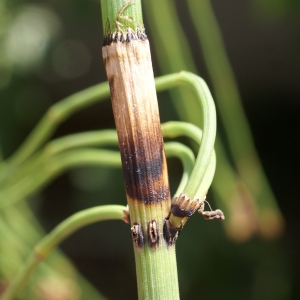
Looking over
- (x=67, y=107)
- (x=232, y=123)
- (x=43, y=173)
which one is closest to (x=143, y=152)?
(x=67, y=107)

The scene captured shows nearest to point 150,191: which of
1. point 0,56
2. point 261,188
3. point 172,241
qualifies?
point 172,241

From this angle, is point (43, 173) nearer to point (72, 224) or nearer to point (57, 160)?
point (57, 160)

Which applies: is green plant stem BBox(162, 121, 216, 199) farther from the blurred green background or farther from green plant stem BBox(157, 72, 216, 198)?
the blurred green background

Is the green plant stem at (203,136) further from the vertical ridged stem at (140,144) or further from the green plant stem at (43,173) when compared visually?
the green plant stem at (43,173)

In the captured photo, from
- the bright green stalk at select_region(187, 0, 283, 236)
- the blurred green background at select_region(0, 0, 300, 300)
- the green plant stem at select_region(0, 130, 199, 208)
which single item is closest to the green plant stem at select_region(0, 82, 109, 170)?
the green plant stem at select_region(0, 130, 199, 208)

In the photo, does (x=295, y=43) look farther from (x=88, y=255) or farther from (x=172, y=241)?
(x=172, y=241)

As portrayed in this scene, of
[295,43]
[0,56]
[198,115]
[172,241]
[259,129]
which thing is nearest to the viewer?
[172,241]

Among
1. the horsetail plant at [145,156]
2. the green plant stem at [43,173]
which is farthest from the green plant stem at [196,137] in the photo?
the green plant stem at [43,173]
